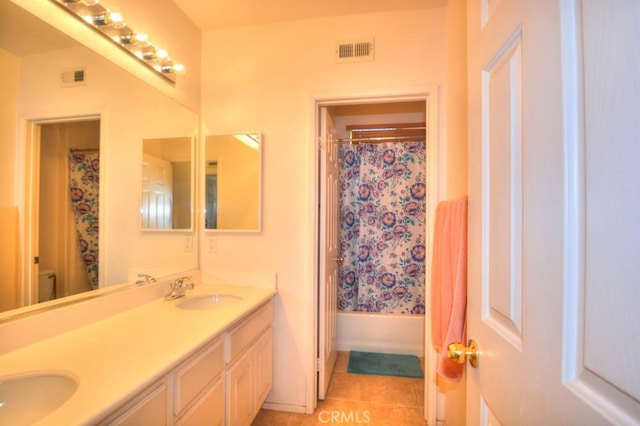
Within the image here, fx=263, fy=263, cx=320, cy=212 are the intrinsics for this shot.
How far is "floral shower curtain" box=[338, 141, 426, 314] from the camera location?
2611mm

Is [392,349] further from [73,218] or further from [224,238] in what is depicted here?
[73,218]

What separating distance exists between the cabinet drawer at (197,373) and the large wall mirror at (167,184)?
0.84 meters

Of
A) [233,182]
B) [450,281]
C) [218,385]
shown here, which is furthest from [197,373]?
[233,182]

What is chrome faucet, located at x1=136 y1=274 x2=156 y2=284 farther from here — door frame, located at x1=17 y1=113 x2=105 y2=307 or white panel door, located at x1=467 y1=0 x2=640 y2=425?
white panel door, located at x1=467 y1=0 x2=640 y2=425

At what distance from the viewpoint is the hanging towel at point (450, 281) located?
0.96 m

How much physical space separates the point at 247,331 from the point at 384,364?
154 centimetres

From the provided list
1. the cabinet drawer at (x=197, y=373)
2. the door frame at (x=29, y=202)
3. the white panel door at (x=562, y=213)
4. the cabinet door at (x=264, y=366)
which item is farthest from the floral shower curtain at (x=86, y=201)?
the white panel door at (x=562, y=213)

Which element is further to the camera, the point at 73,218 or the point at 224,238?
the point at 224,238

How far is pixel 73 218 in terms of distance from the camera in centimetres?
113

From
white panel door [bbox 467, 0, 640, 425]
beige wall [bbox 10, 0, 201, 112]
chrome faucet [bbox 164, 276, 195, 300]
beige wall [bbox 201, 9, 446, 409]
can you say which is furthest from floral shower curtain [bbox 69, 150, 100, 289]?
white panel door [bbox 467, 0, 640, 425]

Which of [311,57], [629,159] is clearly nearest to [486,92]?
[629,159]

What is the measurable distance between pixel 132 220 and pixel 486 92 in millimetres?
1669

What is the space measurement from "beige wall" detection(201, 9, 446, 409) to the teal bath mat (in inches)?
28.9

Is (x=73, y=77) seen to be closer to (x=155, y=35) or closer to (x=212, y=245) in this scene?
(x=155, y=35)
